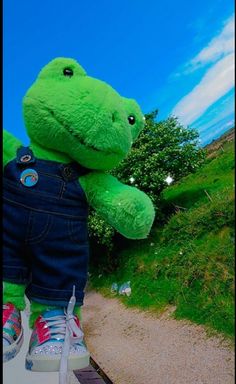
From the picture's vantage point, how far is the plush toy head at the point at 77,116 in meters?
0.59

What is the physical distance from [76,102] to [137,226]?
0.17 metres

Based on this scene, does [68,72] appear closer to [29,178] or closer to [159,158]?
[29,178]

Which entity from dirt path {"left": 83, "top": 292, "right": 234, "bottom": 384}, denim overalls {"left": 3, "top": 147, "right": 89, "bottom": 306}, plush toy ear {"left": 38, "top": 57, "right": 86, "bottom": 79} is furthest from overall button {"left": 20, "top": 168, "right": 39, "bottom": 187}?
dirt path {"left": 83, "top": 292, "right": 234, "bottom": 384}

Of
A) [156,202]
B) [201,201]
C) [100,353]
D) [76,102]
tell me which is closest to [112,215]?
[76,102]

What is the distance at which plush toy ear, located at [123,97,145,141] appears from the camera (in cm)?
64

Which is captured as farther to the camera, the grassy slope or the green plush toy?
the grassy slope

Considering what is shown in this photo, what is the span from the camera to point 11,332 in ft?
1.95

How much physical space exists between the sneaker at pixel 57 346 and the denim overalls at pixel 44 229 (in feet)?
0.09

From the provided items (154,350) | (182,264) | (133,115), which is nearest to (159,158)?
(182,264)

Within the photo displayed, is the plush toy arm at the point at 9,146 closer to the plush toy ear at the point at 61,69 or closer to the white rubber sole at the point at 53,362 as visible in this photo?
the plush toy ear at the point at 61,69

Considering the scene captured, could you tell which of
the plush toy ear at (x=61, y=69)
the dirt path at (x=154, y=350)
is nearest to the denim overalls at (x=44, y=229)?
the plush toy ear at (x=61, y=69)

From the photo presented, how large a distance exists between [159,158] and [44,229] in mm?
2128

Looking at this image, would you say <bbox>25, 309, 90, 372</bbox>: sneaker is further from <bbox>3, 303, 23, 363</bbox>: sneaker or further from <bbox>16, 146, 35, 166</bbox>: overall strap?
<bbox>16, 146, 35, 166</bbox>: overall strap

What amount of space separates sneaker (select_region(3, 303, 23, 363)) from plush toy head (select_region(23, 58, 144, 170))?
0.21 m
